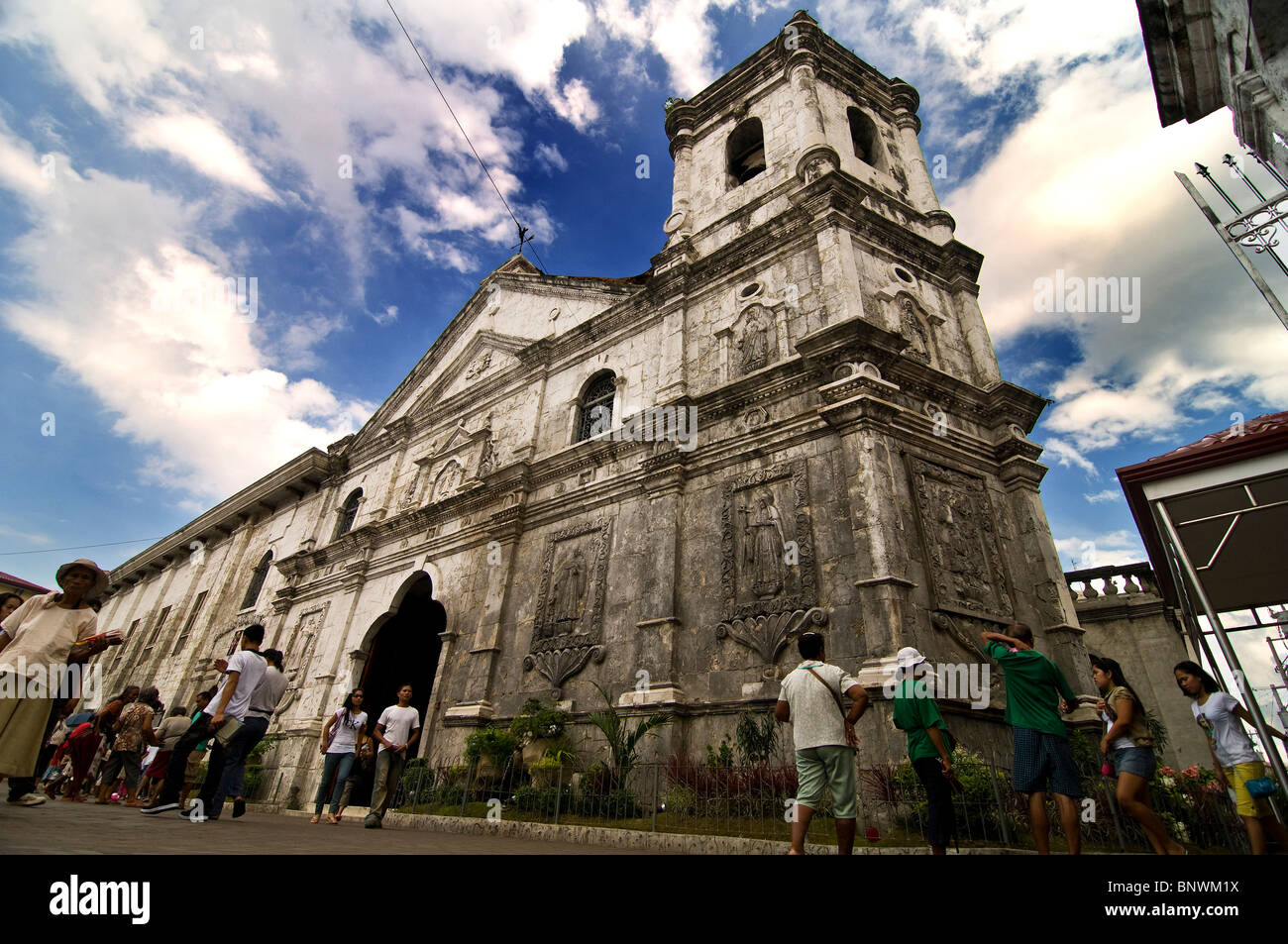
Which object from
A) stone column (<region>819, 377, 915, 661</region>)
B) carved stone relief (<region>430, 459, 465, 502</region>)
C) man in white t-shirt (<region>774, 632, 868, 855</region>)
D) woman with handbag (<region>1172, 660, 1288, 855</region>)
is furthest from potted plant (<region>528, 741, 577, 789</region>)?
carved stone relief (<region>430, 459, 465, 502</region>)

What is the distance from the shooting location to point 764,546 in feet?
26.8

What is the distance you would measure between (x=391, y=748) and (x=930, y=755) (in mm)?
6309

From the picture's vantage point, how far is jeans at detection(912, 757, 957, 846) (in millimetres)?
4051

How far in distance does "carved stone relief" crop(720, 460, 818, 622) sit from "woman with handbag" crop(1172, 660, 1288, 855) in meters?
3.45

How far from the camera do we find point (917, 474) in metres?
8.12

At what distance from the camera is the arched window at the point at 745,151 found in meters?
13.4

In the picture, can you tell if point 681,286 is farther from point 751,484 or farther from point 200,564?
point 200,564

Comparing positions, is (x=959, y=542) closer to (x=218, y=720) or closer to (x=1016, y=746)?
(x=1016, y=746)

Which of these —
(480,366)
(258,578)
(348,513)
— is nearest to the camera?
(480,366)

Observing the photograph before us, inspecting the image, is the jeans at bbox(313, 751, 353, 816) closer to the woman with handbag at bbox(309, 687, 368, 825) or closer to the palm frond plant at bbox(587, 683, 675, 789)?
the woman with handbag at bbox(309, 687, 368, 825)

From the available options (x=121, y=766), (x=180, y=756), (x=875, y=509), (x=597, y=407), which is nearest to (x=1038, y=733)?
(x=875, y=509)

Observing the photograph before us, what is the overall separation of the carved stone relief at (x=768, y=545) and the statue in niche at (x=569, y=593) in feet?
8.93
